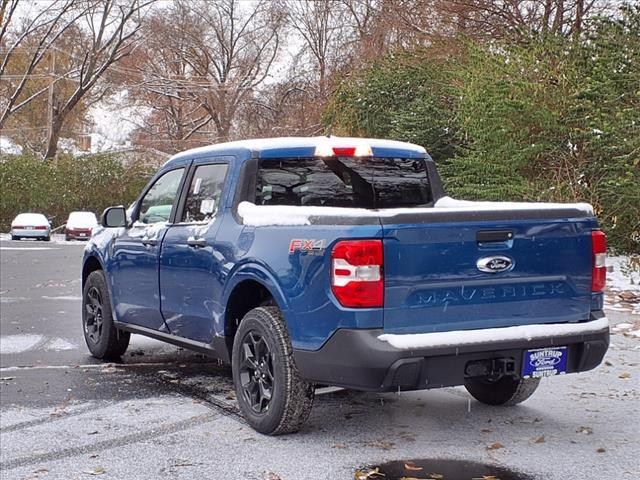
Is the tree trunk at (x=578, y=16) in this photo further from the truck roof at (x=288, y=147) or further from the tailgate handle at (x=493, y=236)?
the tailgate handle at (x=493, y=236)

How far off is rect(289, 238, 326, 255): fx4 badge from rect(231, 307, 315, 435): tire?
516 millimetres

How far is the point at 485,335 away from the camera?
191 inches

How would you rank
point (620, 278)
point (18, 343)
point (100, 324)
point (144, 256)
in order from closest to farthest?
1. point (144, 256)
2. point (100, 324)
3. point (18, 343)
4. point (620, 278)

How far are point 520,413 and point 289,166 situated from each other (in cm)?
232

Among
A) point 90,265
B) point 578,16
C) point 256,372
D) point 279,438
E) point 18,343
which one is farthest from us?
point 578,16

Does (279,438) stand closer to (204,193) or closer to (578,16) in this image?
(204,193)

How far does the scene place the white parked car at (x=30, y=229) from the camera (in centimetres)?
3606

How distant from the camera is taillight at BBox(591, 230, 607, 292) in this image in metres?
5.29

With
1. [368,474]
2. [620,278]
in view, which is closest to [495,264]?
[368,474]

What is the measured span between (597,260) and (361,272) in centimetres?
160

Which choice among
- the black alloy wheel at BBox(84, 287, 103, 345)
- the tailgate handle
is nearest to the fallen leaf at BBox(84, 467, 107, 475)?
the tailgate handle

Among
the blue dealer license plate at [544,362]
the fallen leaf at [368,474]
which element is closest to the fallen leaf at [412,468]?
the fallen leaf at [368,474]

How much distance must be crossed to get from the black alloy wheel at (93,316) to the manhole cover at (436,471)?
4025mm

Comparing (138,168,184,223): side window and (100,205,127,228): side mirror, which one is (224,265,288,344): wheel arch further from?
(100,205,127,228): side mirror
